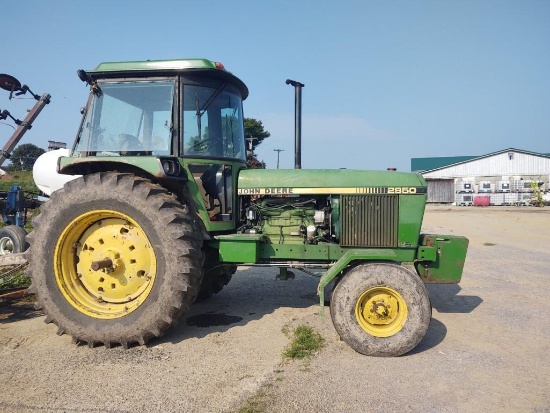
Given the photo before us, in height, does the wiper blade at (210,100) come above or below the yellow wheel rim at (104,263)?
above

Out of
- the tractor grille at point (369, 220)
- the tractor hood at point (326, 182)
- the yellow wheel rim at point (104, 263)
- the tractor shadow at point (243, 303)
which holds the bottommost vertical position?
the tractor shadow at point (243, 303)

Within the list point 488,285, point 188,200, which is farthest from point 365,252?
point 488,285

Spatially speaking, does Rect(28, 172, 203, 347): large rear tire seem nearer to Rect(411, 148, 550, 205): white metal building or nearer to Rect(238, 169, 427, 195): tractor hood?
Rect(238, 169, 427, 195): tractor hood

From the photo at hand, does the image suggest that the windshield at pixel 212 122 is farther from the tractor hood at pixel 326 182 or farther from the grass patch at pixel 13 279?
the grass patch at pixel 13 279

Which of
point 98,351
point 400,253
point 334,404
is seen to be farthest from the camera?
point 400,253

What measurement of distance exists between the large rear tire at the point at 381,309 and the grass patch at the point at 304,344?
0.96ft

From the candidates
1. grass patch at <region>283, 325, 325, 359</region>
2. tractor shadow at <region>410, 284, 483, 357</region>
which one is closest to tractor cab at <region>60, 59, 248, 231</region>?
grass patch at <region>283, 325, 325, 359</region>

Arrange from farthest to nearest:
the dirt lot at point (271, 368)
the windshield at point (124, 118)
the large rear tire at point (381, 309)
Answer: the windshield at point (124, 118) → the large rear tire at point (381, 309) → the dirt lot at point (271, 368)

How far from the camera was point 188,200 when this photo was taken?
4.33 meters

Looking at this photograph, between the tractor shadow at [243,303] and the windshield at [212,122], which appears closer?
the windshield at [212,122]

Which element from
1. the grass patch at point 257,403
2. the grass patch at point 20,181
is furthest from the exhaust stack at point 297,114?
the grass patch at point 20,181

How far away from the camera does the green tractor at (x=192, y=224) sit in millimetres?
3865

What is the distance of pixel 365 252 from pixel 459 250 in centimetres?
111

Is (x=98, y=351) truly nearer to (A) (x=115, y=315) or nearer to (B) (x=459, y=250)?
(A) (x=115, y=315)
